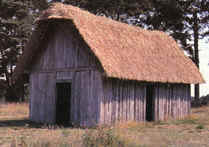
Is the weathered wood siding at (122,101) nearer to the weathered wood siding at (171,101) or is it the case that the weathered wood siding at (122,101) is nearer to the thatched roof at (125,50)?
the thatched roof at (125,50)

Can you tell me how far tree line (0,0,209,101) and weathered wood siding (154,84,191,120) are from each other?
44.7ft

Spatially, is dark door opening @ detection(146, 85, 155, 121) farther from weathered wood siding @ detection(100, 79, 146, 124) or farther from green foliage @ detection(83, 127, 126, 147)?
green foliage @ detection(83, 127, 126, 147)

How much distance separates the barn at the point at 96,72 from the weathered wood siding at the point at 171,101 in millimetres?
56

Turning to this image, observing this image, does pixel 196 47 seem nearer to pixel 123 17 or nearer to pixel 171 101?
pixel 123 17

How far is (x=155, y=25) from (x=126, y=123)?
22.2m

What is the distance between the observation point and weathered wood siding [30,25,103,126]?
16719 mm

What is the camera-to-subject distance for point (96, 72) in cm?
1661

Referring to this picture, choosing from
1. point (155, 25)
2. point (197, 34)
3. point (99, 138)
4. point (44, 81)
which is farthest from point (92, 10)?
point (99, 138)

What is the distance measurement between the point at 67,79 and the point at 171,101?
22.1 ft

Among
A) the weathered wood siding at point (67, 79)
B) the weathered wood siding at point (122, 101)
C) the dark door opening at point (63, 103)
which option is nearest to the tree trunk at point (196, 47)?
the weathered wood siding at point (122, 101)

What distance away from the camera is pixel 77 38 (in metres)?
17.4

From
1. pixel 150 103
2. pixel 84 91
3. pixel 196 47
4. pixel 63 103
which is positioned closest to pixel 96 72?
pixel 84 91

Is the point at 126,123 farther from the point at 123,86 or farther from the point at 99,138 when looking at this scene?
the point at 99,138

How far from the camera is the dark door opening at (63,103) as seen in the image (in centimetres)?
1919
